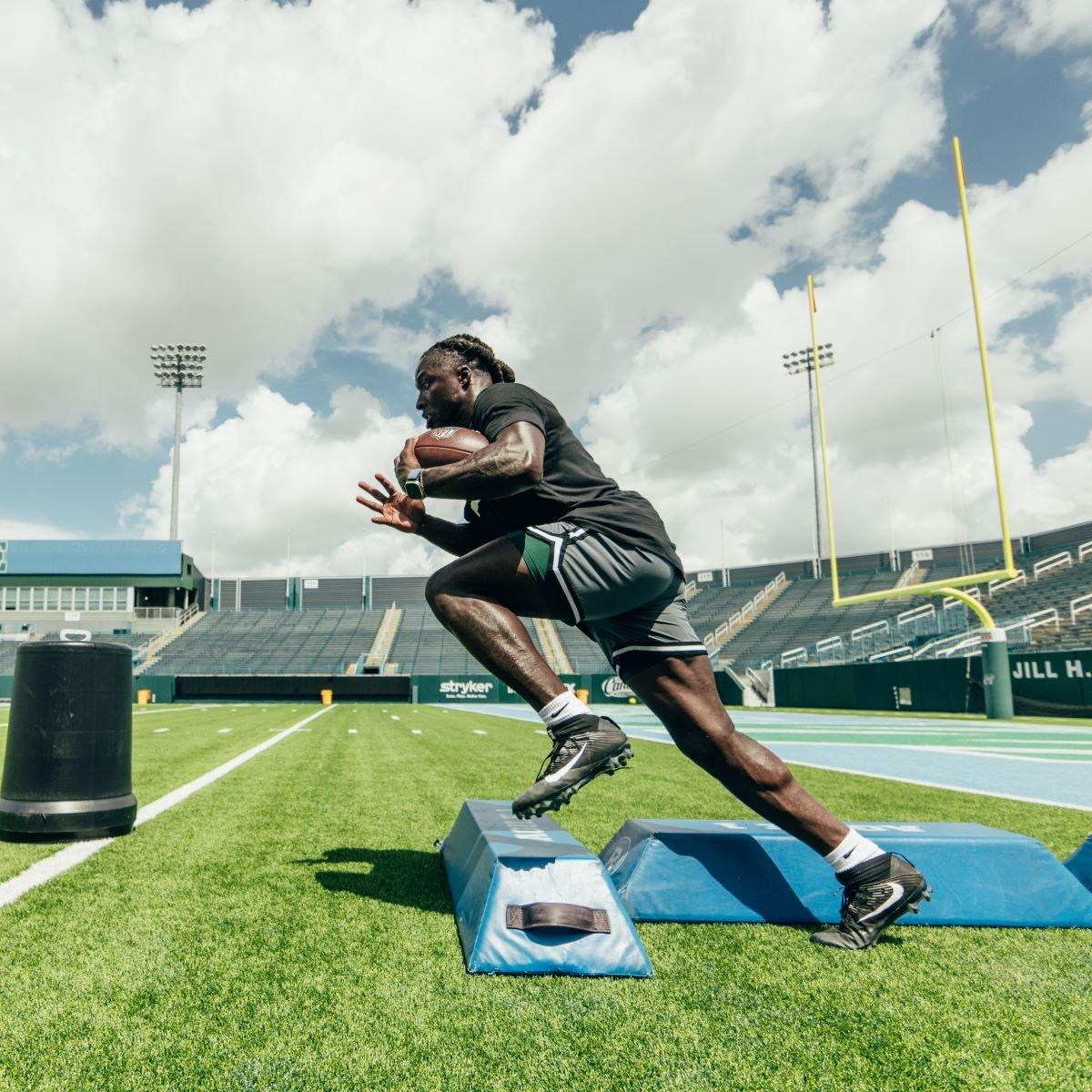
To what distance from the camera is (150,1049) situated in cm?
161

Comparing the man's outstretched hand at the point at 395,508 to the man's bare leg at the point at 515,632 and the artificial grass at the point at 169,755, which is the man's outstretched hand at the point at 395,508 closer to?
the man's bare leg at the point at 515,632

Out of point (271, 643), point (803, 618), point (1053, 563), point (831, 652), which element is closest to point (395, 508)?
point (831, 652)

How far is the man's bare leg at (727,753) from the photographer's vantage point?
256 centimetres

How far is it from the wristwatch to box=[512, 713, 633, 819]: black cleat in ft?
2.81

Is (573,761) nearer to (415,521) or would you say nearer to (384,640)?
(415,521)

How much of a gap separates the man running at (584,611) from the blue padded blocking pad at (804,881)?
189mm

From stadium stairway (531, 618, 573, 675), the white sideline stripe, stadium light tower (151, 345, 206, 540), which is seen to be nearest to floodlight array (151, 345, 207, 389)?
stadium light tower (151, 345, 206, 540)

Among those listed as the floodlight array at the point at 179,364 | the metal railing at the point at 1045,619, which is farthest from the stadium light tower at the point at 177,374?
the metal railing at the point at 1045,619

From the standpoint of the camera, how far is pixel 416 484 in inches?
101

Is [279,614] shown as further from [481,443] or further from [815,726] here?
[481,443]

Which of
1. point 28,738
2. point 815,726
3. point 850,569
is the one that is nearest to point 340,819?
point 28,738

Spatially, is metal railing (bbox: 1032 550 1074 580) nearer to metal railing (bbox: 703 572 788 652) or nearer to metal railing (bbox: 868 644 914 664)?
metal railing (bbox: 868 644 914 664)

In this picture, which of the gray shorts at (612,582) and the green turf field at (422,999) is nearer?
the green turf field at (422,999)

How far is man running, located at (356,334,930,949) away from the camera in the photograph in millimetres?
2436
